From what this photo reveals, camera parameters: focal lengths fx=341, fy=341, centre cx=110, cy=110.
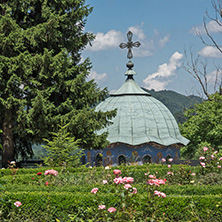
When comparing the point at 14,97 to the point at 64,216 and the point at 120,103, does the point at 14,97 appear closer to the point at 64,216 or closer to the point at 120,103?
the point at 120,103

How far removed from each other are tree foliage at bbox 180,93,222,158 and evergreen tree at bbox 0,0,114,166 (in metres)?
14.6

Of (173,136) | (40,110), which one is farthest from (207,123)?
(40,110)

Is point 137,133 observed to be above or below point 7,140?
above

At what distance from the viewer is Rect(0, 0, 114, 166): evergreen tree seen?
16062mm

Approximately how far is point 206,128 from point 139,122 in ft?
33.6

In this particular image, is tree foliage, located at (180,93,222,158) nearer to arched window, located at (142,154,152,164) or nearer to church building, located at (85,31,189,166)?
church building, located at (85,31,189,166)

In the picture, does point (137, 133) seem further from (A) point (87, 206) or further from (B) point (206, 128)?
(A) point (87, 206)

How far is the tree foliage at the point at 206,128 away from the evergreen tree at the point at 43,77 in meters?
14.6

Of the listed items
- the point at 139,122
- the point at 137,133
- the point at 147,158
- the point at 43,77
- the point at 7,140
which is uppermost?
the point at 43,77

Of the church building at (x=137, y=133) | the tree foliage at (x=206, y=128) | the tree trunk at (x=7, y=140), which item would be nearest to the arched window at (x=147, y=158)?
the church building at (x=137, y=133)

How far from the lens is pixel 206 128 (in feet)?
100

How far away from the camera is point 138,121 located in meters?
22.9

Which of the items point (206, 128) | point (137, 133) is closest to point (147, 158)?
point (137, 133)

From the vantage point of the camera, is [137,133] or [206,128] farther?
[206,128]
